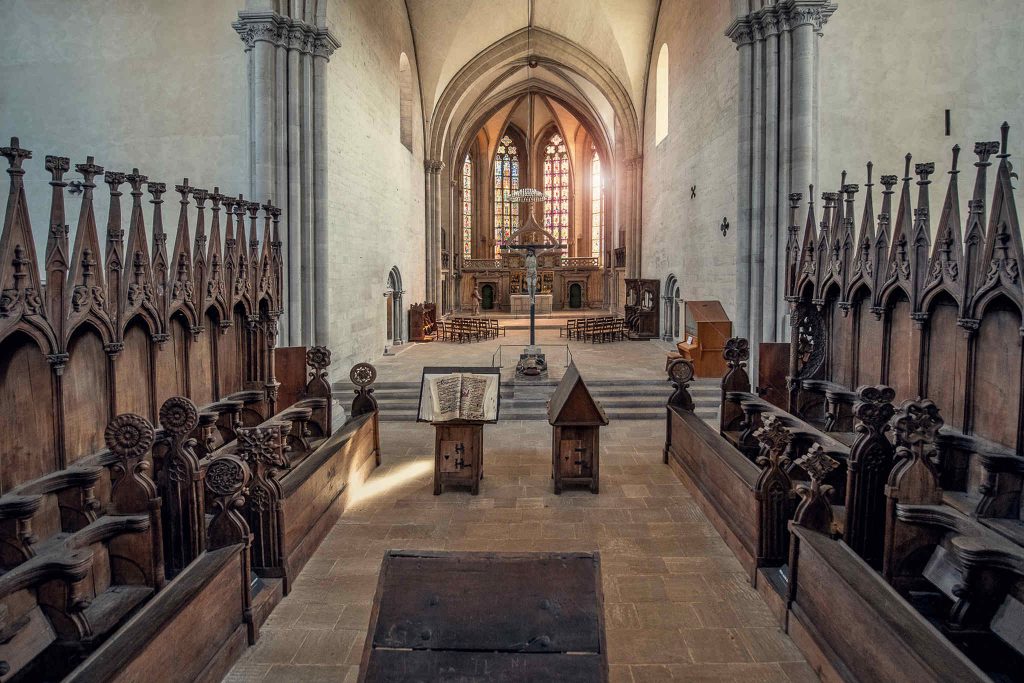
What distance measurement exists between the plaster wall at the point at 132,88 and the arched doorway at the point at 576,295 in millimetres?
25625

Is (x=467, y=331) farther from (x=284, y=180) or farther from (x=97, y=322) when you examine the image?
(x=97, y=322)

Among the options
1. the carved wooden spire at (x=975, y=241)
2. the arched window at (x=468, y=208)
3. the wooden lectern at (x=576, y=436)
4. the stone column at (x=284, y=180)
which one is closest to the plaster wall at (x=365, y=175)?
Result: the stone column at (x=284, y=180)

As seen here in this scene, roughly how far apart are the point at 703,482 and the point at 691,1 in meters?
13.2

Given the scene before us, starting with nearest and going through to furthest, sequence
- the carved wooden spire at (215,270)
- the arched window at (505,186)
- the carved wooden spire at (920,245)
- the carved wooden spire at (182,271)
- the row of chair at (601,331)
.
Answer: the carved wooden spire at (920,245) → the carved wooden spire at (182,271) → the carved wooden spire at (215,270) → the row of chair at (601,331) → the arched window at (505,186)

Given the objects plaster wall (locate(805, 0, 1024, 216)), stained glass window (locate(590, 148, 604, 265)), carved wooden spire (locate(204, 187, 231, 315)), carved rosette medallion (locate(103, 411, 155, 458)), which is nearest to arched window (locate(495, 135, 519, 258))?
stained glass window (locate(590, 148, 604, 265))

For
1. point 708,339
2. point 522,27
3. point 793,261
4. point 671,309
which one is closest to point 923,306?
point 793,261

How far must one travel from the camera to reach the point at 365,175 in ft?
43.9

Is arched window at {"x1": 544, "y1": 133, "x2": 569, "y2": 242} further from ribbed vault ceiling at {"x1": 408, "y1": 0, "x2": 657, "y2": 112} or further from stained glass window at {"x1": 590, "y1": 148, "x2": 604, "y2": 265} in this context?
ribbed vault ceiling at {"x1": 408, "y1": 0, "x2": 657, "y2": 112}

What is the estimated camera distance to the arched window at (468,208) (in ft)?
117

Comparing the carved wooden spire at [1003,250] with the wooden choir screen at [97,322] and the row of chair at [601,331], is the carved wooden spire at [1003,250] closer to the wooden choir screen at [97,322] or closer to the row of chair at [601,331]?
the wooden choir screen at [97,322]

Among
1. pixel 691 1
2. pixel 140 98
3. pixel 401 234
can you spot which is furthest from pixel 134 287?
pixel 691 1

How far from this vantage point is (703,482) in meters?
6.00

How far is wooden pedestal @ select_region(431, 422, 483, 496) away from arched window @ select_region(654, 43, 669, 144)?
48.5ft

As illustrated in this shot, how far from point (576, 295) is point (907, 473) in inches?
1227
